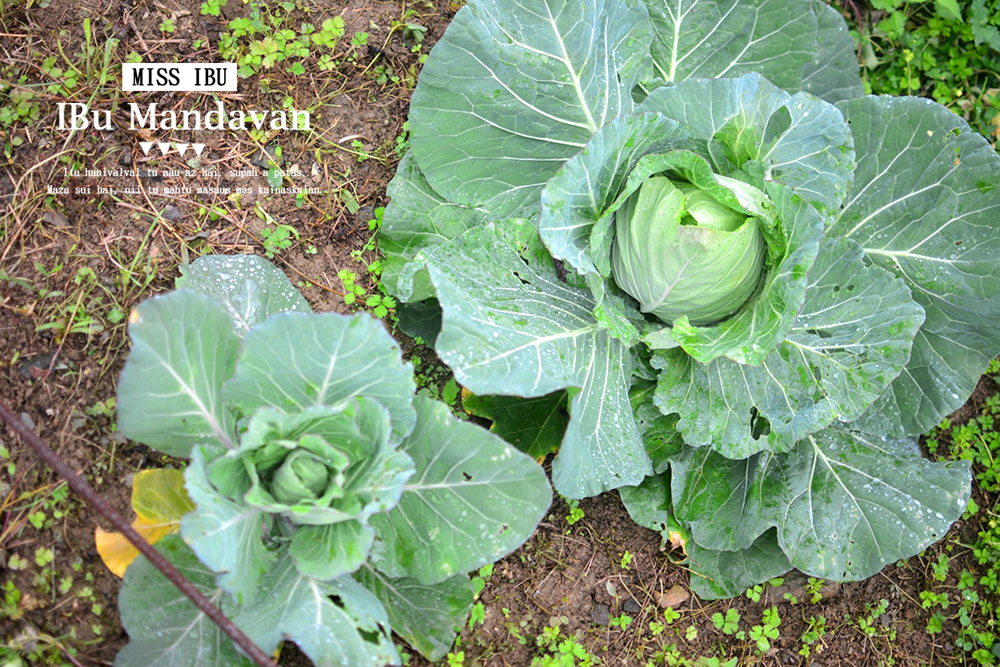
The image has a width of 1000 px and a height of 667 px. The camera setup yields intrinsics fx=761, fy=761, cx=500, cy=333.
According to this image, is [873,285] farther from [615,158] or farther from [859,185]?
[615,158]

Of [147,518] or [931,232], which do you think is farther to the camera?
[931,232]

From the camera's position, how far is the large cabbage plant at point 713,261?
279 centimetres

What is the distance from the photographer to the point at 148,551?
2.53 m

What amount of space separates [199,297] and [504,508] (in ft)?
4.12

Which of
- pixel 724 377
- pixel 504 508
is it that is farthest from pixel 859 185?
pixel 504 508

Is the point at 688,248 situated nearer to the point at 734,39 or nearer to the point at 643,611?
the point at 734,39

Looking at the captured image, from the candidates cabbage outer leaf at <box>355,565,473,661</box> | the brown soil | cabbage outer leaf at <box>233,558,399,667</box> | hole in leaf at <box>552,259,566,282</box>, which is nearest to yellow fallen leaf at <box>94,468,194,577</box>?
the brown soil

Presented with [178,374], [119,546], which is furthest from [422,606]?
[178,374]

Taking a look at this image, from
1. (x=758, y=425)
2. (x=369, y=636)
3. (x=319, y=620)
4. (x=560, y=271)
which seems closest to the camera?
(x=319, y=620)

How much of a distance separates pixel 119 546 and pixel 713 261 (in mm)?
2440

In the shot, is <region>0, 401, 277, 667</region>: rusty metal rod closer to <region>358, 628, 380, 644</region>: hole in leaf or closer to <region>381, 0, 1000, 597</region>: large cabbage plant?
<region>358, 628, 380, 644</region>: hole in leaf

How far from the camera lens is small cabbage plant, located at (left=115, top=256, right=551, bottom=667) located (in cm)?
241

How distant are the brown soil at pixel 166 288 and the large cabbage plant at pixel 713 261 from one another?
31cm

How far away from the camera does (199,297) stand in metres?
2.51
